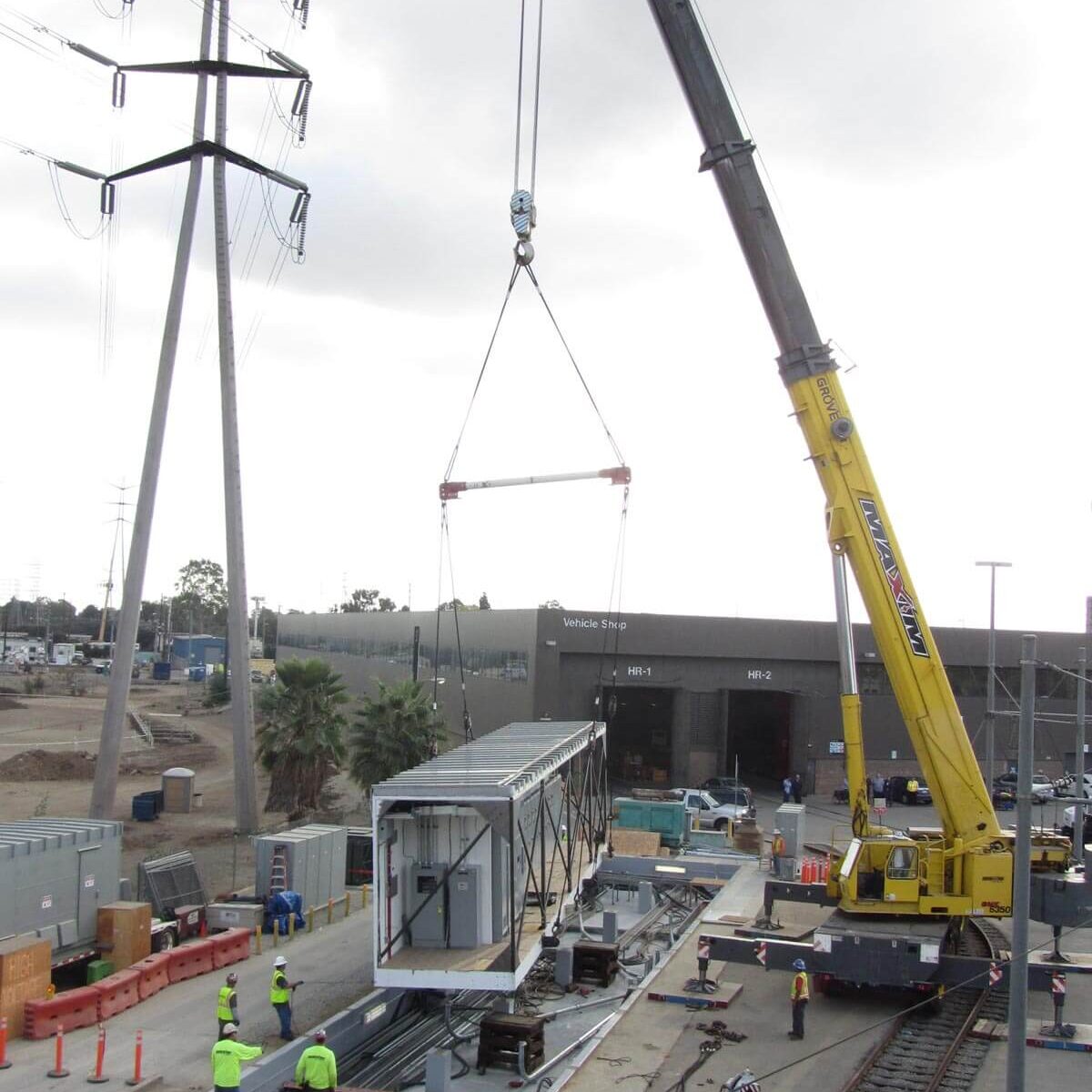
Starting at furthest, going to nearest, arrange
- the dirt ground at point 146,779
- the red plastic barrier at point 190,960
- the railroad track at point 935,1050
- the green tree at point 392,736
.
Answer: the green tree at point 392,736 → the dirt ground at point 146,779 → the red plastic barrier at point 190,960 → the railroad track at point 935,1050

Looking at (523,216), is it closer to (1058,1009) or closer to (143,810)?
(1058,1009)

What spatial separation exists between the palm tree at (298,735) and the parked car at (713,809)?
41.5ft

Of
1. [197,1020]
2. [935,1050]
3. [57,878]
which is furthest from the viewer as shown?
[57,878]

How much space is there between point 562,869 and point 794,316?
1142 centimetres

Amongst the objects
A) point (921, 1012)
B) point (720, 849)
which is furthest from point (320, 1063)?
point (720, 849)

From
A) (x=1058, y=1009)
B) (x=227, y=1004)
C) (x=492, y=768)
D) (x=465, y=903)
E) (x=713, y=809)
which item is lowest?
A: (x=713, y=809)

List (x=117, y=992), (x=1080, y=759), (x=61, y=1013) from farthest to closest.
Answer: (x=1080, y=759) → (x=117, y=992) → (x=61, y=1013)

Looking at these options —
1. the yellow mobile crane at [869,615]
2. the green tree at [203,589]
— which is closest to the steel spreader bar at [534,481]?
the yellow mobile crane at [869,615]

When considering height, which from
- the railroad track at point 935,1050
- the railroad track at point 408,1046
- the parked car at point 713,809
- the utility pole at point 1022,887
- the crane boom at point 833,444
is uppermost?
the crane boom at point 833,444

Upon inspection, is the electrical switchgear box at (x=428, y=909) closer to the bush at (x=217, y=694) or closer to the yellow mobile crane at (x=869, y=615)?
the yellow mobile crane at (x=869, y=615)

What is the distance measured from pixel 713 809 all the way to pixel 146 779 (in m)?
28.1

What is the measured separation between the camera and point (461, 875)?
1639 centimetres

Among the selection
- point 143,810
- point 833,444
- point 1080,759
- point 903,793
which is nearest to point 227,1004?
point 833,444

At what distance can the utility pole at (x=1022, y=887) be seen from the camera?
1016cm
